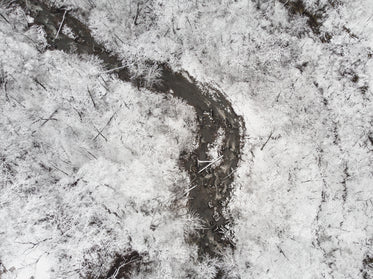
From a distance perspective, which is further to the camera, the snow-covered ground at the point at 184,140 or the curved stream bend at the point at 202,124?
the curved stream bend at the point at 202,124

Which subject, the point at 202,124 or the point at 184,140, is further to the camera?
the point at 202,124

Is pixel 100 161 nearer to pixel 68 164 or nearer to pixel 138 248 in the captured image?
pixel 68 164

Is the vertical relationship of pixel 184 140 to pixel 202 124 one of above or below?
below

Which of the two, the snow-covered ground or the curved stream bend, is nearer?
the snow-covered ground

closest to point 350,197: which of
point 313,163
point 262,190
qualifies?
point 313,163
